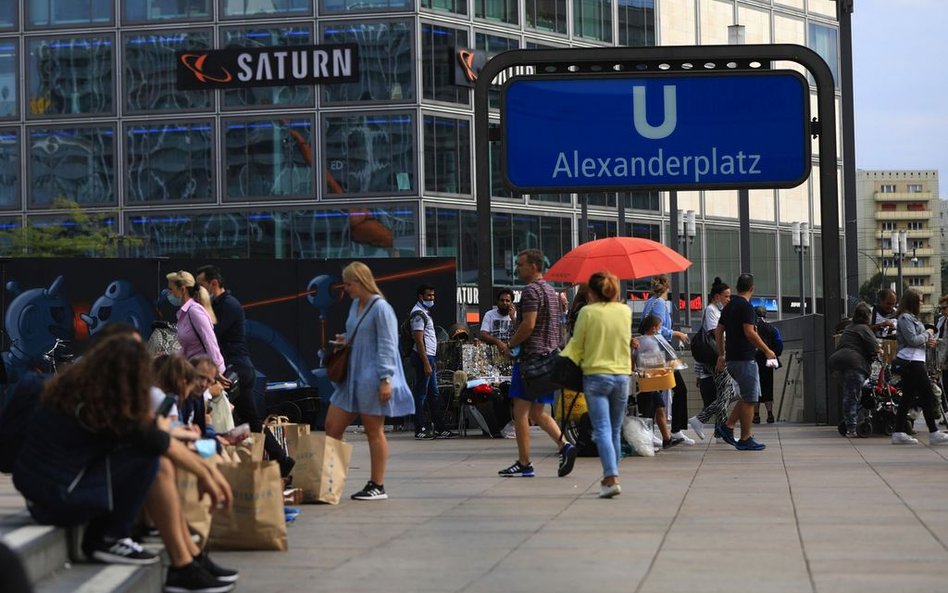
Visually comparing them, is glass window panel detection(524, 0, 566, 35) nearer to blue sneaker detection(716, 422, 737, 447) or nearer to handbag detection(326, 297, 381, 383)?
blue sneaker detection(716, 422, 737, 447)

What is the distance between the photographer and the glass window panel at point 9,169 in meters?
61.0

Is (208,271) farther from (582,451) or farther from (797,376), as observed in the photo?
(797,376)

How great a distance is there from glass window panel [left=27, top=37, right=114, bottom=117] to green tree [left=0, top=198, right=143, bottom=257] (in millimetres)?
4011

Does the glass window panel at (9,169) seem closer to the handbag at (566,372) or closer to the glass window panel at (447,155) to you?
the glass window panel at (447,155)

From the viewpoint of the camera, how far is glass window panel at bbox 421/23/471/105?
198ft

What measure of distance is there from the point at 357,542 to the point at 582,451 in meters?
6.85

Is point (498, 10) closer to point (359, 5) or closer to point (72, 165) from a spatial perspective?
point (359, 5)

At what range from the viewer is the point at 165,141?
60.8m

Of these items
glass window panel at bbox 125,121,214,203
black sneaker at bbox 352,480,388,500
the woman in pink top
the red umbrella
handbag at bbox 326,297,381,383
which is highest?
glass window panel at bbox 125,121,214,203

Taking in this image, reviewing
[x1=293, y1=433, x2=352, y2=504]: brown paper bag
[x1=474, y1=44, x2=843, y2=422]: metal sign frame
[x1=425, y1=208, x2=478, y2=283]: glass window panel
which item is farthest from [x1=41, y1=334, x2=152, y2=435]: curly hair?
[x1=425, y1=208, x2=478, y2=283]: glass window panel

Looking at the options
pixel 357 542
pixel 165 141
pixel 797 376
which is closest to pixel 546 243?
pixel 165 141

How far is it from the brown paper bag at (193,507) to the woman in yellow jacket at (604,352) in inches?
178

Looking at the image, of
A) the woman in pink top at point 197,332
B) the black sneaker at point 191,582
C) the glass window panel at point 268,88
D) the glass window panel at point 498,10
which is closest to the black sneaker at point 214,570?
the black sneaker at point 191,582

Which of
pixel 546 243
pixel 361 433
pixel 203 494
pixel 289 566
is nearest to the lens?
pixel 203 494
